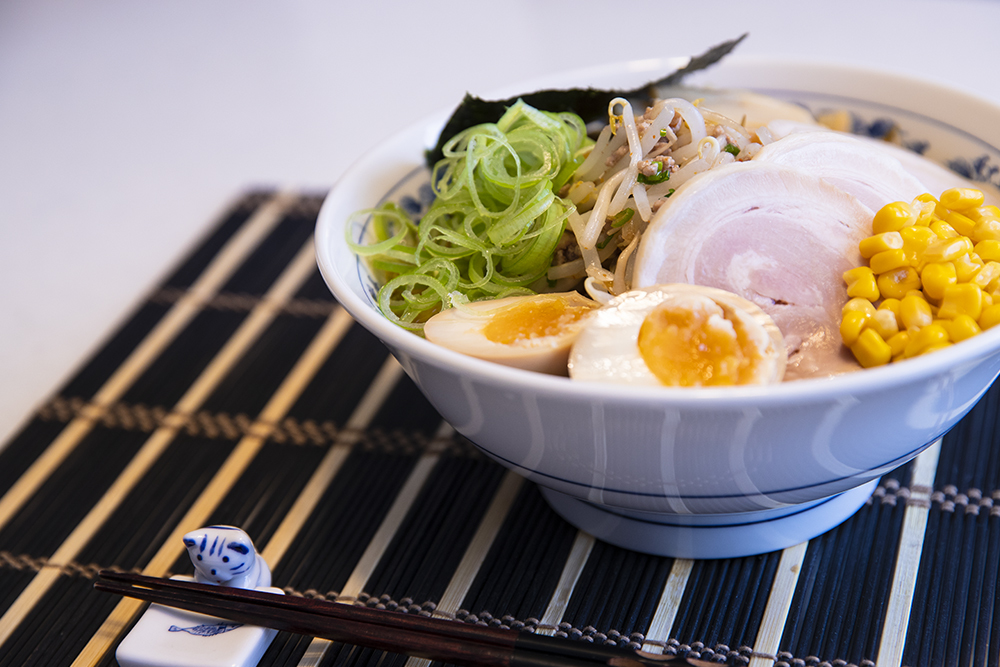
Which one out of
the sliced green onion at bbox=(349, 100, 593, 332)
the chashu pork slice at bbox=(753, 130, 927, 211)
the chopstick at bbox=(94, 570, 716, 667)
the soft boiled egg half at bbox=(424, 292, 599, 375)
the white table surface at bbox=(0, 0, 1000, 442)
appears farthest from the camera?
the white table surface at bbox=(0, 0, 1000, 442)

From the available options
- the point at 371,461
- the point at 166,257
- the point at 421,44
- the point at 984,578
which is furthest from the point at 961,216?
the point at 421,44

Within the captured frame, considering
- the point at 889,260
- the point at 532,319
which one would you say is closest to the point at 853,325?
the point at 889,260

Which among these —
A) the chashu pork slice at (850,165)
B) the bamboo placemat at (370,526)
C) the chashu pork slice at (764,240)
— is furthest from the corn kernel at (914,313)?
the bamboo placemat at (370,526)

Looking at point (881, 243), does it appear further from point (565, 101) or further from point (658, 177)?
point (565, 101)

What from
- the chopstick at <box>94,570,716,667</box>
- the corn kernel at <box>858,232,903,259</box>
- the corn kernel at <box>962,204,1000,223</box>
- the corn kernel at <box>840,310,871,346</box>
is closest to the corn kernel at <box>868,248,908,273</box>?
the corn kernel at <box>858,232,903,259</box>

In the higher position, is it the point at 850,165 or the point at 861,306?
the point at 850,165

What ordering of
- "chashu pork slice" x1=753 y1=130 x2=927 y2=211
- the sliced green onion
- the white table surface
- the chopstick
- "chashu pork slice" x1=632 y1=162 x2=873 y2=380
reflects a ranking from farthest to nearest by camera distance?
the white table surface, the sliced green onion, "chashu pork slice" x1=753 y1=130 x2=927 y2=211, "chashu pork slice" x1=632 y1=162 x2=873 y2=380, the chopstick

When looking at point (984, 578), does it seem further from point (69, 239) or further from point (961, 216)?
point (69, 239)

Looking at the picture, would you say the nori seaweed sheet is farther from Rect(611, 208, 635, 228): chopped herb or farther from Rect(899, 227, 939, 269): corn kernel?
Rect(899, 227, 939, 269): corn kernel
